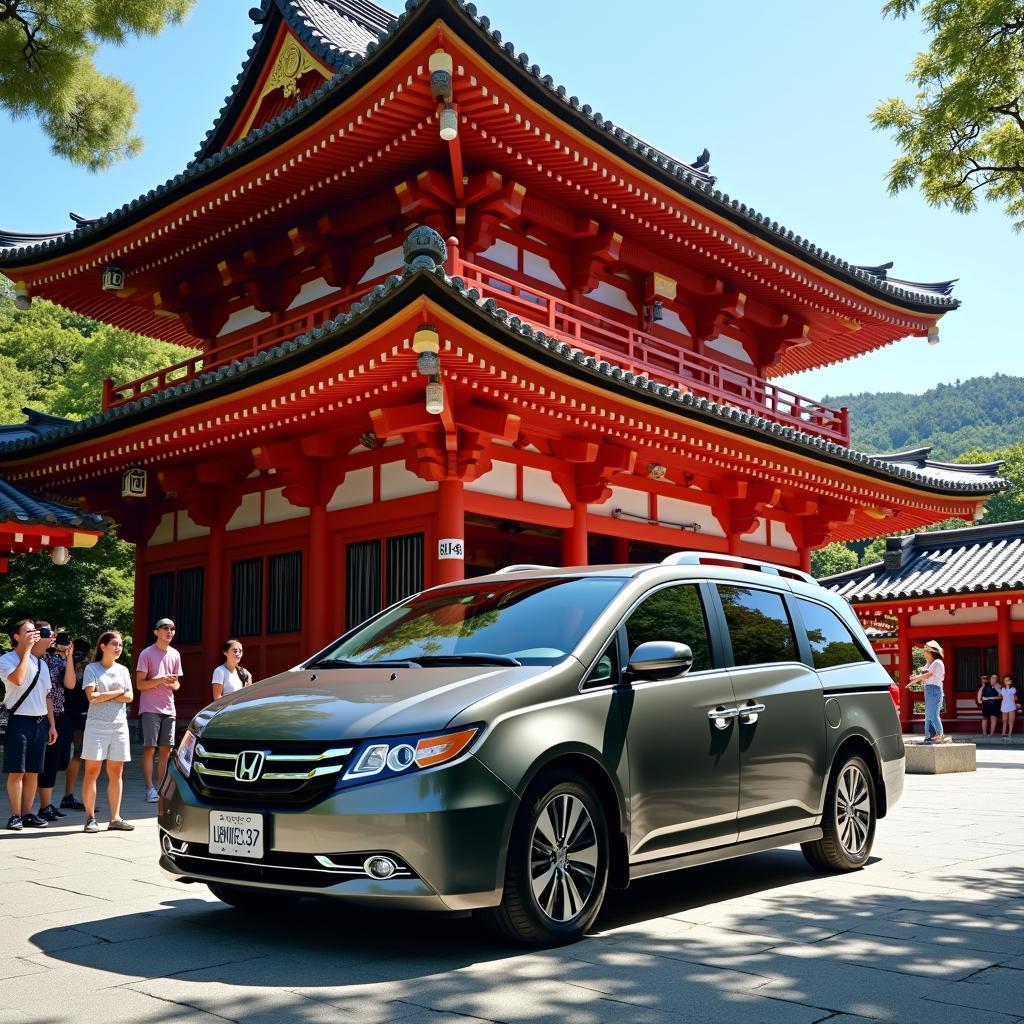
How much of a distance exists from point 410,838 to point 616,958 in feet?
3.71

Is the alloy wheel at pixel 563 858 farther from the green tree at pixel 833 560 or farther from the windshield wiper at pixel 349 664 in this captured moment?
the green tree at pixel 833 560

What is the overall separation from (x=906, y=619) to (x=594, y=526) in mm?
18710

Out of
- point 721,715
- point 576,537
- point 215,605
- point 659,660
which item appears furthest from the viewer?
point 215,605

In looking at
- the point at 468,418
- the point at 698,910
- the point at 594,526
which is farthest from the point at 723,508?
the point at 698,910

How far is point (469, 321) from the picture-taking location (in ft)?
36.4

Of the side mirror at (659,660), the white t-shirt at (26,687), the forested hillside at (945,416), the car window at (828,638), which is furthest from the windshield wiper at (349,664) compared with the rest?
the forested hillside at (945,416)

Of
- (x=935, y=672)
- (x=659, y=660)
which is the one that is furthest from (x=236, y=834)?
(x=935, y=672)

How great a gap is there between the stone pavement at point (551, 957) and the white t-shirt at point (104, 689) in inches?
77.9

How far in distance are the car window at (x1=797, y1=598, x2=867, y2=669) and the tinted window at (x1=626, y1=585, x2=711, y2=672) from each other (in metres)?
1.24

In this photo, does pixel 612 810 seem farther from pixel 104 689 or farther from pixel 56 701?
pixel 56 701

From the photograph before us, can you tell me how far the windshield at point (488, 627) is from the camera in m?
5.73

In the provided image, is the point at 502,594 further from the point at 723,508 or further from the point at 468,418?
the point at 723,508

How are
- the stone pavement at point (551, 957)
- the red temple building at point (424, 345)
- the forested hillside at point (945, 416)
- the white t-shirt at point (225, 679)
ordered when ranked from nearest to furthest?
1. the stone pavement at point (551, 957)
2. the white t-shirt at point (225, 679)
3. the red temple building at point (424, 345)
4. the forested hillside at point (945, 416)

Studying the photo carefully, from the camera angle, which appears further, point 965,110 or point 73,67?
point 73,67
